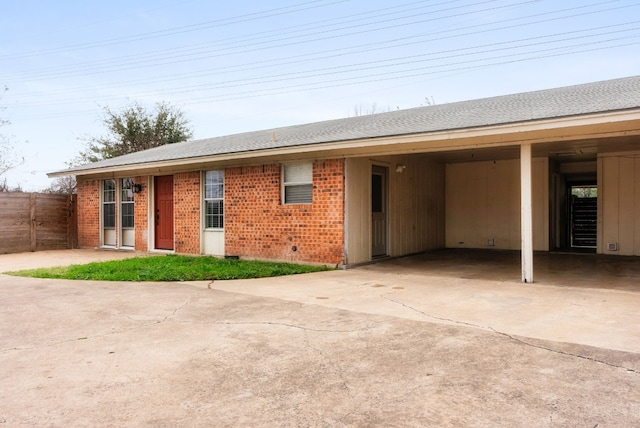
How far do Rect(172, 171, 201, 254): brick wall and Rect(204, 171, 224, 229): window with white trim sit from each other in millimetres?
210

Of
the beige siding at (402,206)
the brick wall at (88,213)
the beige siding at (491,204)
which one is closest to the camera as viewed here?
the beige siding at (402,206)

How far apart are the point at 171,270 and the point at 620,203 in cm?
1029

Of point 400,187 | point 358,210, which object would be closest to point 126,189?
point 358,210

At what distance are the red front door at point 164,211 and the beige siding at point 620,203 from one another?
428 inches

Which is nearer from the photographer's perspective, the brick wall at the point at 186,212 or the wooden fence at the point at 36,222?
the brick wall at the point at 186,212

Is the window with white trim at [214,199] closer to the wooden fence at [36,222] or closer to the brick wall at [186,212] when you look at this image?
the brick wall at [186,212]

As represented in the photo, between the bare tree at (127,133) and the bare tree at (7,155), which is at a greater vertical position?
the bare tree at (127,133)

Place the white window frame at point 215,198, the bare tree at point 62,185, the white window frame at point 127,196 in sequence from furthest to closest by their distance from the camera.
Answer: the bare tree at point 62,185 < the white window frame at point 127,196 < the white window frame at point 215,198

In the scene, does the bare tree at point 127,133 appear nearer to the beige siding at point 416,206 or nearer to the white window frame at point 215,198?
the white window frame at point 215,198

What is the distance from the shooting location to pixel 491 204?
44.1 ft

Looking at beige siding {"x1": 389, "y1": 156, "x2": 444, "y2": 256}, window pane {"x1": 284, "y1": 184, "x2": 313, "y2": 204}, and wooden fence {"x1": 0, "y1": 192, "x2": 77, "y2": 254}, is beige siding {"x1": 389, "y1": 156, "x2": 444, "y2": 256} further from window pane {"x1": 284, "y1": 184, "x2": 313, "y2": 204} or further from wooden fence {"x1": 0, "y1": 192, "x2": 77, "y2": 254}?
wooden fence {"x1": 0, "y1": 192, "x2": 77, "y2": 254}

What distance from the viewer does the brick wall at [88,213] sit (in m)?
14.6

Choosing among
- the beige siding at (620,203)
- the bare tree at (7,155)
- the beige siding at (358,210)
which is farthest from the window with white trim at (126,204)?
the beige siding at (620,203)

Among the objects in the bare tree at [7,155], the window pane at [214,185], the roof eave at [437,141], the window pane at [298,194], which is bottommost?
the window pane at [298,194]
